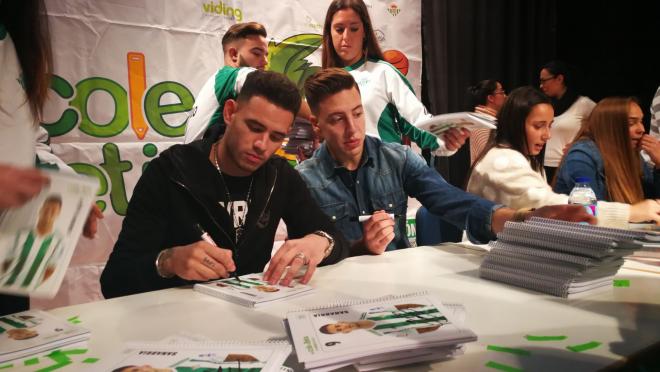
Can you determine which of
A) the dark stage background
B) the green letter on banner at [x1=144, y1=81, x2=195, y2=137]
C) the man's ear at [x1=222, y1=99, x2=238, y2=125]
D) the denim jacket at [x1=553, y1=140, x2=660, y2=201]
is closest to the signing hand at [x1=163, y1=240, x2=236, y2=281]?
the man's ear at [x1=222, y1=99, x2=238, y2=125]

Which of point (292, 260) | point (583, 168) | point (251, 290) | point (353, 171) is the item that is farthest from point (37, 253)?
point (583, 168)

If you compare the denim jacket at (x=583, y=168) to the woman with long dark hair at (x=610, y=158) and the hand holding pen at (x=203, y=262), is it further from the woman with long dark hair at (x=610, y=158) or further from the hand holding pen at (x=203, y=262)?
the hand holding pen at (x=203, y=262)

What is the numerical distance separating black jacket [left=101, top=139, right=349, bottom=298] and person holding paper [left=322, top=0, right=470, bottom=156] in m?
1.08

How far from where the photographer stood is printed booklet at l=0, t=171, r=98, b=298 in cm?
77

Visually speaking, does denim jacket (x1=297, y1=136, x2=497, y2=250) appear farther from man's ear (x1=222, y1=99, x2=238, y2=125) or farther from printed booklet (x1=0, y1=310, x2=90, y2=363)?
printed booklet (x1=0, y1=310, x2=90, y2=363)

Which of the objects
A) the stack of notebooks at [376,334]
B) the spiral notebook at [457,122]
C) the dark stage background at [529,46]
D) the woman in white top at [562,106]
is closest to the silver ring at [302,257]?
the stack of notebooks at [376,334]

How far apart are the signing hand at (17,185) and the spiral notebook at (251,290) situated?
478 mm

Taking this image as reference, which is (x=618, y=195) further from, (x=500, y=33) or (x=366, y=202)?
(x=500, y=33)

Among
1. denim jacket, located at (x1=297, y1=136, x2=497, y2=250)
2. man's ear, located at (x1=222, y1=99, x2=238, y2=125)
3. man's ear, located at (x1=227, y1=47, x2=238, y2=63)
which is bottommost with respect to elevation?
denim jacket, located at (x1=297, y1=136, x2=497, y2=250)

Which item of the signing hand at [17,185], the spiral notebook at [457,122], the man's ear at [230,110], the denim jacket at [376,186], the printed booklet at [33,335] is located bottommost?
the printed booklet at [33,335]

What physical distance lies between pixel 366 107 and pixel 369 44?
0.32m

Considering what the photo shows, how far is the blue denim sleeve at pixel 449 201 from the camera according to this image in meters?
1.62

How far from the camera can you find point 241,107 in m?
1.65

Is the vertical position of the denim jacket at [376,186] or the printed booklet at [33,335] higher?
the denim jacket at [376,186]
